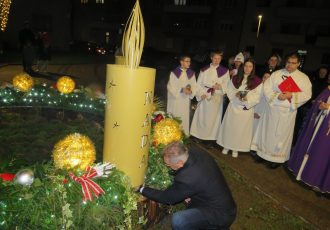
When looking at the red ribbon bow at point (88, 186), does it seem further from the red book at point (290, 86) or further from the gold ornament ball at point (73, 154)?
the red book at point (290, 86)

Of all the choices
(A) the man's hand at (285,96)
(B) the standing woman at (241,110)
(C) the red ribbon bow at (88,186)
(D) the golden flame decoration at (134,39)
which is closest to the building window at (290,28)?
(B) the standing woman at (241,110)

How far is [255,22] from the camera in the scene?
37.2 m

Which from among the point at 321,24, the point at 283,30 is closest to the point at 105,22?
the point at 283,30

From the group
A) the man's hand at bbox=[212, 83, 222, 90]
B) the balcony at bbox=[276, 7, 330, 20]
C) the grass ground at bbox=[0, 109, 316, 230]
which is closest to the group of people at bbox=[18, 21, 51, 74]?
the grass ground at bbox=[0, 109, 316, 230]

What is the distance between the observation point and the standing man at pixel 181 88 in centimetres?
739

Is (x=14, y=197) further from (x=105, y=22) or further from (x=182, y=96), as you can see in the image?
(x=105, y=22)

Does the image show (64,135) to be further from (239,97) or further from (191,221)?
(239,97)

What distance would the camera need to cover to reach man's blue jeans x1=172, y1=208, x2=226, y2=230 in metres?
3.45

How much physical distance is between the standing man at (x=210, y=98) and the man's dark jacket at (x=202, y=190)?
399 centimetres

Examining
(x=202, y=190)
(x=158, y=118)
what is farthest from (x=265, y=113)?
(x=202, y=190)

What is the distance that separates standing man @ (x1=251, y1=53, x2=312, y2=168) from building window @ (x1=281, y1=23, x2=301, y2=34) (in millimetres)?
33428

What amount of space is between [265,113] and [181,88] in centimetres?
204

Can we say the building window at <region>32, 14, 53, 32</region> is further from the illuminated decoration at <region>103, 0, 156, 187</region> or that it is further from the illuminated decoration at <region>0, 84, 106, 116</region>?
the illuminated decoration at <region>103, 0, 156, 187</region>

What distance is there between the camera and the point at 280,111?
20.9 ft
